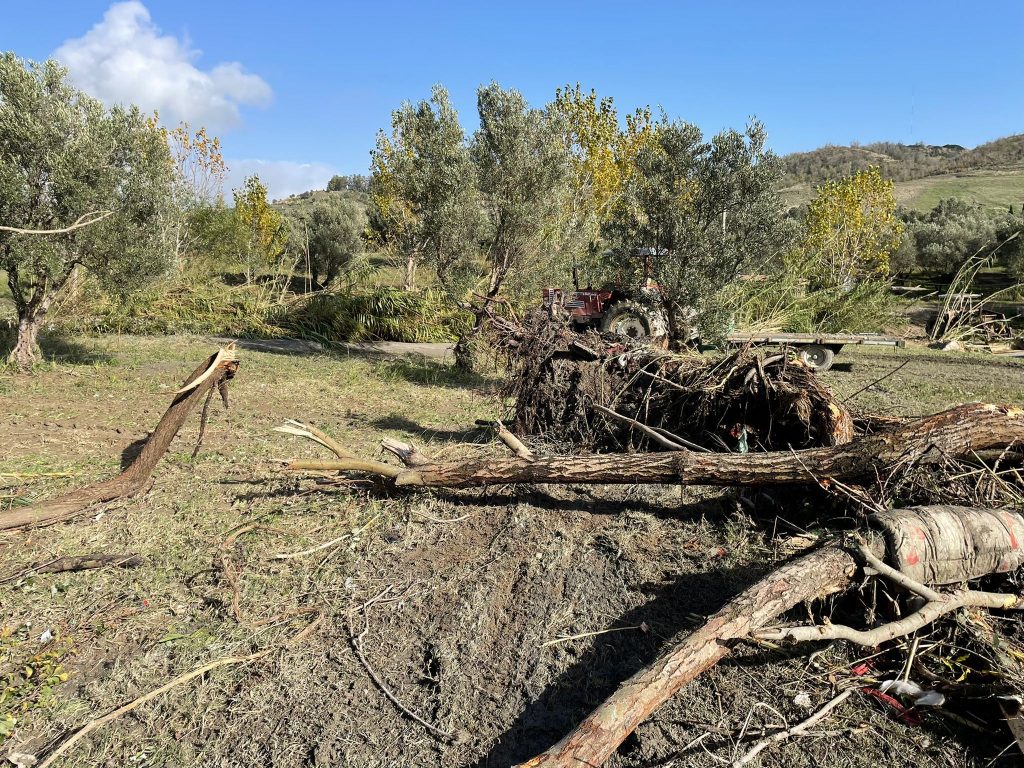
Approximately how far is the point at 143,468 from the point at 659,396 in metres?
4.17

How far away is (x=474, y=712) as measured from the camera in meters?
2.69

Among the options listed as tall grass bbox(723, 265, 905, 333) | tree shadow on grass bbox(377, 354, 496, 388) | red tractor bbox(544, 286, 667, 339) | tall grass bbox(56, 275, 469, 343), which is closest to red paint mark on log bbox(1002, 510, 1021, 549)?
red tractor bbox(544, 286, 667, 339)

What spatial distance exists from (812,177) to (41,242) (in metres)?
59.2

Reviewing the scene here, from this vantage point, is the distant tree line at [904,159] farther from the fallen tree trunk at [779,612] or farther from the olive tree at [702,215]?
→ the fallen tree trunk at [779,612]

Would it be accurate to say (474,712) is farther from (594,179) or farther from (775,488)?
(594,179)

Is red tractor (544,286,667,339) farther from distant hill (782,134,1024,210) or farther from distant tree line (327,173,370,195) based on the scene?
distant tree line (327,173,370,195)

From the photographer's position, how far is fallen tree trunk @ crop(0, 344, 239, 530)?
4.31 m

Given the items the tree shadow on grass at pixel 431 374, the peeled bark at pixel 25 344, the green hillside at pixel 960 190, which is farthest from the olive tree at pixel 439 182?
the green hillside at pixel 960 190

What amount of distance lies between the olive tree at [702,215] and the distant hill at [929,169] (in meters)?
23.4

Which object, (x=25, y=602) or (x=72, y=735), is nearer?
(x=72, y=735)

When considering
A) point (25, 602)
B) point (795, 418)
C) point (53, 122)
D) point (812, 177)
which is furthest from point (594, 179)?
point (812, 177)

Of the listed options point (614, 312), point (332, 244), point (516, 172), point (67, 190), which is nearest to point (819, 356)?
point (614, 312)

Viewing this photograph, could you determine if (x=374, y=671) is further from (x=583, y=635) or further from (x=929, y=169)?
(x=929, y=169)

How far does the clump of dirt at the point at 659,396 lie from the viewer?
4.61m
